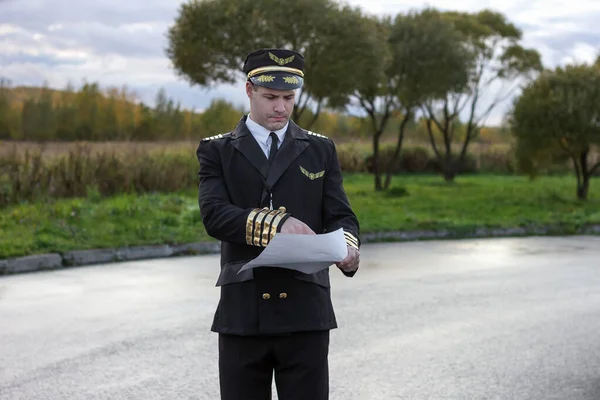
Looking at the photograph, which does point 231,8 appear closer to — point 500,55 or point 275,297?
point 275,297

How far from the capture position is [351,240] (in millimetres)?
Answer: 3014

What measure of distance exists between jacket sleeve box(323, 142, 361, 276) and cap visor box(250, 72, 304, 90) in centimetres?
33

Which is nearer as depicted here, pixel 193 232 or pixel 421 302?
pixel 421 302

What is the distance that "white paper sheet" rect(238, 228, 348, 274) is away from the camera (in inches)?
110

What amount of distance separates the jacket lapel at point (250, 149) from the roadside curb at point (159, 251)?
8.00m

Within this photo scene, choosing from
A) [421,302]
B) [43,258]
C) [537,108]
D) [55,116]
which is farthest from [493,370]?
[55,116]

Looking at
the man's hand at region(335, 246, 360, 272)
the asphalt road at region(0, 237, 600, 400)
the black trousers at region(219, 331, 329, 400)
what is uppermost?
the man's hand at region(335, 246, 360, 272)

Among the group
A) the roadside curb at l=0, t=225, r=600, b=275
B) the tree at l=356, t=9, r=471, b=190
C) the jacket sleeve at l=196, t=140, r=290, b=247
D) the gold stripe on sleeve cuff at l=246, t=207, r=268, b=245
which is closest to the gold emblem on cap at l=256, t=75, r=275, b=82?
the jacket sleeve at l=196, t=140, r=290, b=247

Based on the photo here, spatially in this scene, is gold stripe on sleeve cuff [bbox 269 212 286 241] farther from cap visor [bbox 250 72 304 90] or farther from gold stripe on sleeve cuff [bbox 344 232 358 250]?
cap visor [bbox 250 72 304 90]

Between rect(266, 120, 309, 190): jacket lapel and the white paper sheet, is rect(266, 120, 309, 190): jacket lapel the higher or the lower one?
the higher one

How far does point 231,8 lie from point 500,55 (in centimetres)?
2209

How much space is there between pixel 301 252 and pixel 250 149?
482 mm

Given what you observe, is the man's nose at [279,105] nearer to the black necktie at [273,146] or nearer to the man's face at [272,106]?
the man's face at [272,106]

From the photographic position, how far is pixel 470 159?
148ft
